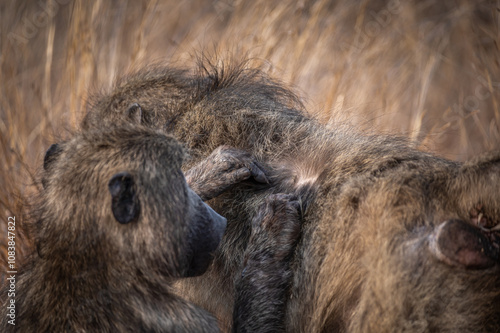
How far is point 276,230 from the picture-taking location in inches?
90.4

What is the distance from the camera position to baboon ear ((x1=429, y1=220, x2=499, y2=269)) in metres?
1.80

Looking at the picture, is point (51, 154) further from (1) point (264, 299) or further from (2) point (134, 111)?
(1) point (264, 299)

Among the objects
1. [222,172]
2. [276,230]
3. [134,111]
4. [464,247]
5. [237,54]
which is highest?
[237,54]

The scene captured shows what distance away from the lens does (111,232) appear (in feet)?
6.79

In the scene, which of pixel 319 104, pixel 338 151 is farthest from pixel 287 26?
pixel 338 151

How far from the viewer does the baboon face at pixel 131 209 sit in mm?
2039

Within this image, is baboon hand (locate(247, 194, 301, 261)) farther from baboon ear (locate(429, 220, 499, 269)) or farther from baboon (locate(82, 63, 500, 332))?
baboon ear (locate(429, 220, 499, 269))

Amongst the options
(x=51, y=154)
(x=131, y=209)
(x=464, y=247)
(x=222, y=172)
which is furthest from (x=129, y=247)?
(x=464, y=247)

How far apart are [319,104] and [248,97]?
5.81ft

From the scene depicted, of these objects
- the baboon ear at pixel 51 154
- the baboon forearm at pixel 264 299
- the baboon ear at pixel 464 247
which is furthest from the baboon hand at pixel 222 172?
the baboon ear at pixel 464 247

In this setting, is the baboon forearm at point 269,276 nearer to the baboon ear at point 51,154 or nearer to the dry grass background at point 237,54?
the dry grass background at point 237,54

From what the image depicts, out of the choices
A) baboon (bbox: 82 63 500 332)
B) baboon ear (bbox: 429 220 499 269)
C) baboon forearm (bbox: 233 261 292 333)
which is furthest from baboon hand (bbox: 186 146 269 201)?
baboon ear (bbox: 429 220 499 269)

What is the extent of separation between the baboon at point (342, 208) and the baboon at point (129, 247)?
0.11 m

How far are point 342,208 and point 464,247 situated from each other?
506 millimetres
